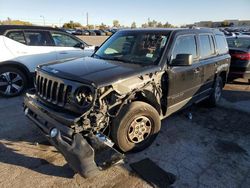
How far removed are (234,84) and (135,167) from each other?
6.91m

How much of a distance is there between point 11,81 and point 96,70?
412cm

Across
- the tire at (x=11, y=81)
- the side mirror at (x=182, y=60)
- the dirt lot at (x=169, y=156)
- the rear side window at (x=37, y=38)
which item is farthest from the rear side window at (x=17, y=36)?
the side mirror at (x=182, y=60)

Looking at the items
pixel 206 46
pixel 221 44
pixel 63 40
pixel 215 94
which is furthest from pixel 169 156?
pixel 63 40

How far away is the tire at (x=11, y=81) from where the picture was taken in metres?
6.55

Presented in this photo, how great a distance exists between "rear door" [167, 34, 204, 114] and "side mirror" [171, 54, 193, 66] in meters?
0.06

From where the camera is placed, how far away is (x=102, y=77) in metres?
3.28

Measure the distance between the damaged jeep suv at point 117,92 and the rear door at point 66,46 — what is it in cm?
307

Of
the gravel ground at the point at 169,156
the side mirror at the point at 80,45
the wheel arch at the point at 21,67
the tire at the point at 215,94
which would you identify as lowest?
the gravel ground at the point at 169,156

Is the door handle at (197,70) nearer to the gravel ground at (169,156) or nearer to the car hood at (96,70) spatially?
the gravel ground at (169,156)

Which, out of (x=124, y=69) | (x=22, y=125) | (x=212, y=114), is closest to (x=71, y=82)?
(x=124, y=69)

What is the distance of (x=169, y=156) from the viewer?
3.90 m

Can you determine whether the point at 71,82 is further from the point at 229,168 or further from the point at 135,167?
the point at 229,168

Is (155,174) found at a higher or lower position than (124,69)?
lower

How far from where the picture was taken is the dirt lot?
3.24 meters
